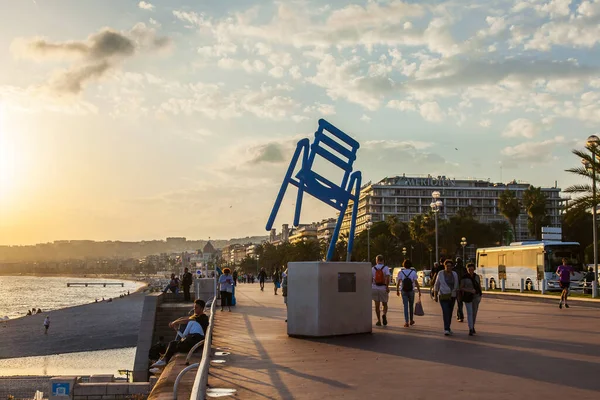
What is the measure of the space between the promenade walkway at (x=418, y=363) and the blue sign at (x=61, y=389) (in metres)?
6.84

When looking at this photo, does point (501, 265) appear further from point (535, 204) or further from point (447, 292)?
point (535, 204)

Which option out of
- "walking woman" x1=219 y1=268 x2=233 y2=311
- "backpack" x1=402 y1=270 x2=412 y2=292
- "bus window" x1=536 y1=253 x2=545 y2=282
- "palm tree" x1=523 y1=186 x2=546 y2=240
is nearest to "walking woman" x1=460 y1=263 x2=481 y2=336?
"backpack" x1=402 y1=270 x2=412 y2=292

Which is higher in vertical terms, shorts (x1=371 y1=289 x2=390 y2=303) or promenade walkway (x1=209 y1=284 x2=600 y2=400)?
shorts (x1=371 y1=289 x2=390 y2=303)

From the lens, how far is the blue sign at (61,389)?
813 inches

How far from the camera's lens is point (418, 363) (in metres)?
10.3

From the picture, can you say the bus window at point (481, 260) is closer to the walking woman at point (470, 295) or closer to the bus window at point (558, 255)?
the bus window at point (558, 255)

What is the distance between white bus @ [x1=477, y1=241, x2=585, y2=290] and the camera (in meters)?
39.1

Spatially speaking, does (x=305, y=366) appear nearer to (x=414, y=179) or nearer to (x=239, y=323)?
(x=239, y=323)

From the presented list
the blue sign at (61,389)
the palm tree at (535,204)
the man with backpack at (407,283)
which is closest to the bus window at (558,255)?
the man with backpack at (407,283)

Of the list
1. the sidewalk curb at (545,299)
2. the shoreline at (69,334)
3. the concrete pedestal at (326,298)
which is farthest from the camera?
the shoreline at (69,334)

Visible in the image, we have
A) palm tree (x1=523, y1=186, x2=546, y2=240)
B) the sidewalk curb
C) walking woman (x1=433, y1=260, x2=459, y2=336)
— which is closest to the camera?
walking woman (x1=433, y1=260, x2=459, y2=336)

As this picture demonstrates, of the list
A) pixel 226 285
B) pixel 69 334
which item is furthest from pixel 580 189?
pixel 69 334

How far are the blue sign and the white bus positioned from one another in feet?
81.9

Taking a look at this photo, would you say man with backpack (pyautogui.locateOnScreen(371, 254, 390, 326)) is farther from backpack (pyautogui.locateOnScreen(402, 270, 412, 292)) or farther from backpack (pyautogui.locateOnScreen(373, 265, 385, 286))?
backpack (pyautogui.locateOnScreen(402, 270, 412, 292))
